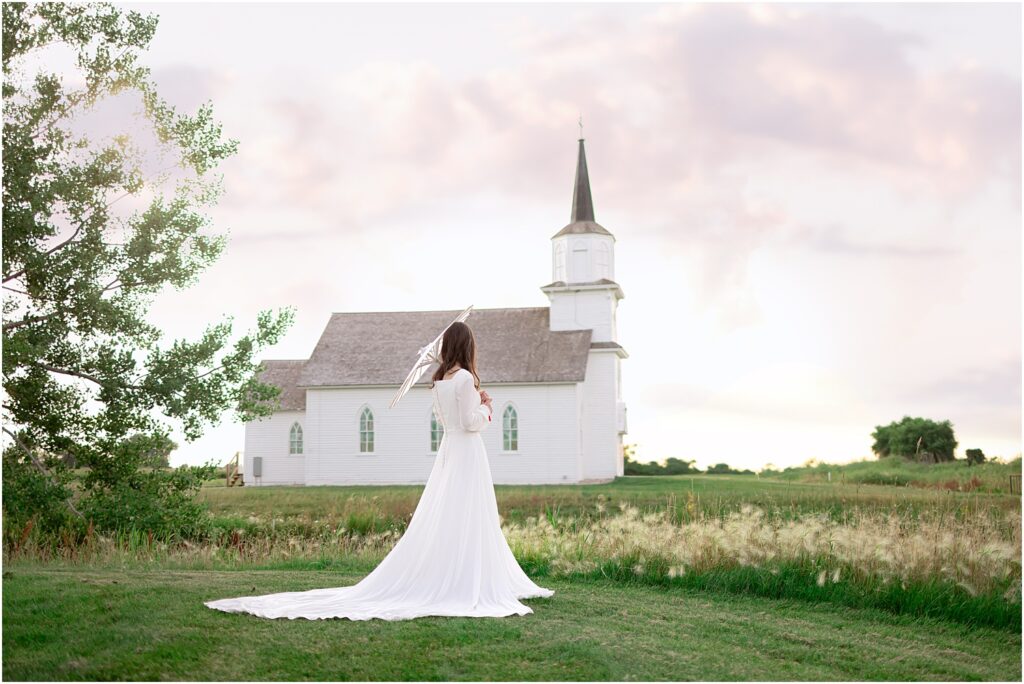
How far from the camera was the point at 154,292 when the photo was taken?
54.5 ft

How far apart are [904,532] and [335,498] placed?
1794 cm

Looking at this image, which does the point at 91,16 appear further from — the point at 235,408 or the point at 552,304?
the point at 552,304

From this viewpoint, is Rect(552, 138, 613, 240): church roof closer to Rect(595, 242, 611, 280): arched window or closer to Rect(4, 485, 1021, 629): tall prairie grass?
Rect(595, 242, 611, 280): arched window

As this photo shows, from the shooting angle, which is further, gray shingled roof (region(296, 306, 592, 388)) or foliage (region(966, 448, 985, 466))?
gray shingled roof (region(296, 306, 592, 388))

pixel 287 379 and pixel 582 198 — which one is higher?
pixel 582 198

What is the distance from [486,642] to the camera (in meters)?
7.34

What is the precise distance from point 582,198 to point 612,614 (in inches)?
1408

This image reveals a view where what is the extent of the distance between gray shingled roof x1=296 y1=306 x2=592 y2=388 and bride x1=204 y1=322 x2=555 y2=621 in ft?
90.9

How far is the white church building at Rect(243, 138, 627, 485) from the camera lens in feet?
124

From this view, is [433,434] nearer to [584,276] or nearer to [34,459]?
[584,276]

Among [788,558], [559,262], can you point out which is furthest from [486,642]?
[559,262]

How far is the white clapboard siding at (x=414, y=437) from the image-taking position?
37625 millimetres

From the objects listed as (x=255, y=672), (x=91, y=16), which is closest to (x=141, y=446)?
(x=91, y=16)

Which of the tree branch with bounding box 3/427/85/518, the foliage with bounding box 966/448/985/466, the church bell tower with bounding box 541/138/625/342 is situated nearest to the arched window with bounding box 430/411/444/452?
the church bell tower with bounding box 541/138/625/342
